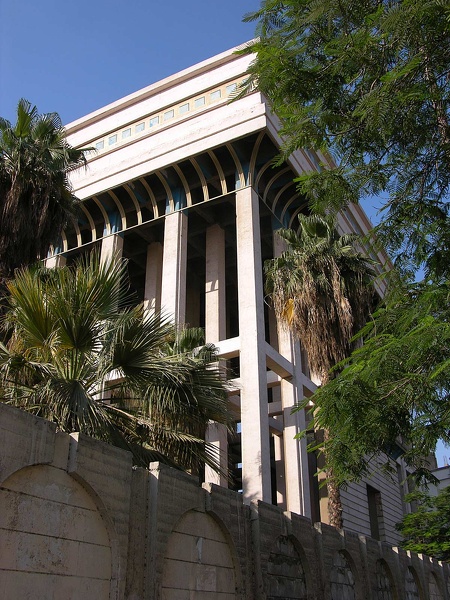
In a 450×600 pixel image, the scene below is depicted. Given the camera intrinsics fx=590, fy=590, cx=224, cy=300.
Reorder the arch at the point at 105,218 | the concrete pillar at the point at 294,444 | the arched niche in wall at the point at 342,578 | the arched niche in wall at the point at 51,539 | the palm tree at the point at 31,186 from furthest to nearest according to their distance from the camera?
the arch at the point at 105,218 → the concrete pillar at the point at 294,444 → the palm tree at the point at 31,186 → the arched niche in wall at the point at 342,578 → the arched niche in wall at the point at 51,539

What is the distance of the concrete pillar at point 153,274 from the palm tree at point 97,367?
15.2 meters

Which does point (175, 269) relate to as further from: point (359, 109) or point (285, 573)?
point (359, 109)

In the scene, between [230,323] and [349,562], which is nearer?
[349,562]

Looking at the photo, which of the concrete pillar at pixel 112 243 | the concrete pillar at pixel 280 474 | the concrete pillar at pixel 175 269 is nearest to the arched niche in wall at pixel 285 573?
the concrete pillar at pixel 175 269

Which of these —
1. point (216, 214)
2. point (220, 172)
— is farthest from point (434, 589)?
point (216, 214)

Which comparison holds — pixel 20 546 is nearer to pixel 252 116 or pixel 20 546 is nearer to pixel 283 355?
pixel 283 355

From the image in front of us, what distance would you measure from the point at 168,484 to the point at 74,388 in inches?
84.8

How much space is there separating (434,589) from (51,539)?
1548 cm

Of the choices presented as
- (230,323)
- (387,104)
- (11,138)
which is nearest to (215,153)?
(11,138)

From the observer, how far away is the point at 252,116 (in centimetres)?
2195

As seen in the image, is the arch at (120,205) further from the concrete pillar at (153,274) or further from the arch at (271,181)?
the arch at (271,181)

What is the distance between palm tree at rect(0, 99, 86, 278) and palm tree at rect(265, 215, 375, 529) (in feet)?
21.1

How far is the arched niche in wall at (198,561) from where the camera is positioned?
700cm

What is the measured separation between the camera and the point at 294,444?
67.4ft
